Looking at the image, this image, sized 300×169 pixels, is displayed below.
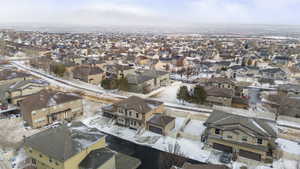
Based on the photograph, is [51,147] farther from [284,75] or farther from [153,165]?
[284,75]

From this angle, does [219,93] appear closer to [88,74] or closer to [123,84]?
[123,84]

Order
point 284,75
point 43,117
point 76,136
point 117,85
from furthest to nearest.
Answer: point 284,75
point 117,85
point 43,117
point 76,136

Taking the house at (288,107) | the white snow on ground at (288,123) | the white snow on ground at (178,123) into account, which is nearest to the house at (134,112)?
the white snow on ground at (178,123)

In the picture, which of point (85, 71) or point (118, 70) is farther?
point (118, 70)

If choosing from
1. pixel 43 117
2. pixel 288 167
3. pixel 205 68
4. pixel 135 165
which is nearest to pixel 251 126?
pixel 288 167

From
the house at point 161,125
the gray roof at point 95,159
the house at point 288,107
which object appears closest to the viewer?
the gray roof at point 95,159

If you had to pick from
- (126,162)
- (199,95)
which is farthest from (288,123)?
(126,162)

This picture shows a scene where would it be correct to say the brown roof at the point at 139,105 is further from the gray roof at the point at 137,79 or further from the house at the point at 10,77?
the house at the point at 10,77
